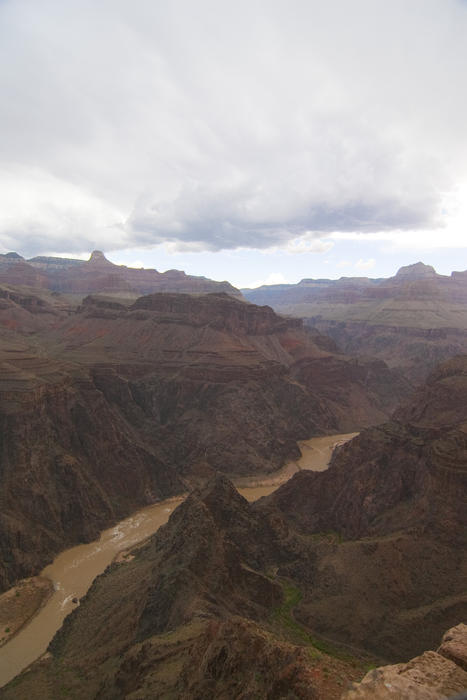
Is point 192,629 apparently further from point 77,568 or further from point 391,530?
point 77,568

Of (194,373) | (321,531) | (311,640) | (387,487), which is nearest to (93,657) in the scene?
(311,640)

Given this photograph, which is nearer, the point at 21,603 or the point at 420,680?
the point at 420,680

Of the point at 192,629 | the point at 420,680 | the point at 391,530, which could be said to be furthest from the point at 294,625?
the point at 420,680

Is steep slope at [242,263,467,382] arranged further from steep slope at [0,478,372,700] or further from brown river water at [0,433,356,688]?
steep slope at [0,478,372,700]

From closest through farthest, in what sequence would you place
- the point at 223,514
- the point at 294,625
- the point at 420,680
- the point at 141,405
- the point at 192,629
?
the point at 420,680 < the point at 192,629 < the point at 294,625 < the point at 223,514 < the point at 141,405

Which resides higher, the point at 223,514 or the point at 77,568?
the point at 223,514

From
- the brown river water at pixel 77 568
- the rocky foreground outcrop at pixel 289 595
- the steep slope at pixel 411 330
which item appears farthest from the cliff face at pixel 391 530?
the steep slope at pixel 411 330

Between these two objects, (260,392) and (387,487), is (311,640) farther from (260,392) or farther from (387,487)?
(260,392)
